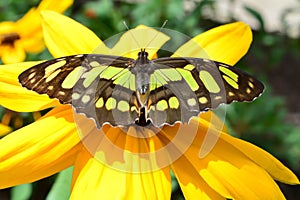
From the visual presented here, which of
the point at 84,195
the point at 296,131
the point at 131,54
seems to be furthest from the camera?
the point at 296,131

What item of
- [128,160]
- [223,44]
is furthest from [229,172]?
[223,44]

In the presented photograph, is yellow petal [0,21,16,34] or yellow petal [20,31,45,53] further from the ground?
yellow petal [0,21,16,34]

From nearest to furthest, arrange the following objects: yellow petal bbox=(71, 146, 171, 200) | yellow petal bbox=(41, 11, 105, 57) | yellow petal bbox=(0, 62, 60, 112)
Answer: yellow petal bbox=(71, 146, 171, 200) → yellow petal bbox=(0, 62, 60, 112) → yellow petal bbox=(41, 11, 105, 57)

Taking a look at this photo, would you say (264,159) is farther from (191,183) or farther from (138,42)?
(138,42)

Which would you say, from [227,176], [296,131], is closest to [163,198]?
[227,176]

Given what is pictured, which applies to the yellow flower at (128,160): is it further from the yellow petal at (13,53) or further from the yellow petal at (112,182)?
the yellow petal at (13,53)

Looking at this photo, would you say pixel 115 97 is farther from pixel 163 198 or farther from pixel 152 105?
pixel 163 198

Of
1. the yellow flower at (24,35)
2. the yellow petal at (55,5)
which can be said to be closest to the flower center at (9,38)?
the yellow flower at (24,35)

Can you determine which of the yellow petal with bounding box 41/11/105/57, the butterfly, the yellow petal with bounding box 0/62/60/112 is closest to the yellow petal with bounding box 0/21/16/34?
the yellow petal with bounding box 41/11/105/57

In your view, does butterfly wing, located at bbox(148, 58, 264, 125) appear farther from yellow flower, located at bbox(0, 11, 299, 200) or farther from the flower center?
the flower center
